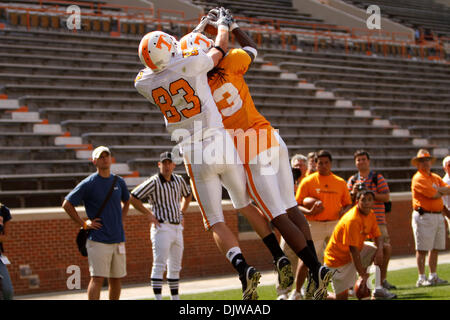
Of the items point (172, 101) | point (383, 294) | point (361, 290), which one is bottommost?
point (383, 294)

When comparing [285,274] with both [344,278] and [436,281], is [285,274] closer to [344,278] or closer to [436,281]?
[344,278]

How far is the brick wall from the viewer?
36.6 ft

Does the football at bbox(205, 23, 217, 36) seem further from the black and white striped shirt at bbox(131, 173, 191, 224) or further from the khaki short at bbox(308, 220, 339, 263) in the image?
the black and white striped shirt at bbox(131, 173, 191, 224)

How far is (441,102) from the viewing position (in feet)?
73.5

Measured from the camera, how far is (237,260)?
524 centimetres

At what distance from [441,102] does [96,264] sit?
16682 mm

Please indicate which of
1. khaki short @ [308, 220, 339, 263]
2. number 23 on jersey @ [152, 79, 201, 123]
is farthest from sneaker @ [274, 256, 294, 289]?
khaki short @ [308, 220, 339, 263]

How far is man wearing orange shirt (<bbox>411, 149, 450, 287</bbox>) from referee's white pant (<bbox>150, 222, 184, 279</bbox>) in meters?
3.57

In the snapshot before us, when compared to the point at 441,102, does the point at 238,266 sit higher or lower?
lower

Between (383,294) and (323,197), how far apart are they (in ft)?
4.93

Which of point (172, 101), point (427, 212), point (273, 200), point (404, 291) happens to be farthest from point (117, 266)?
point (427, 212)
